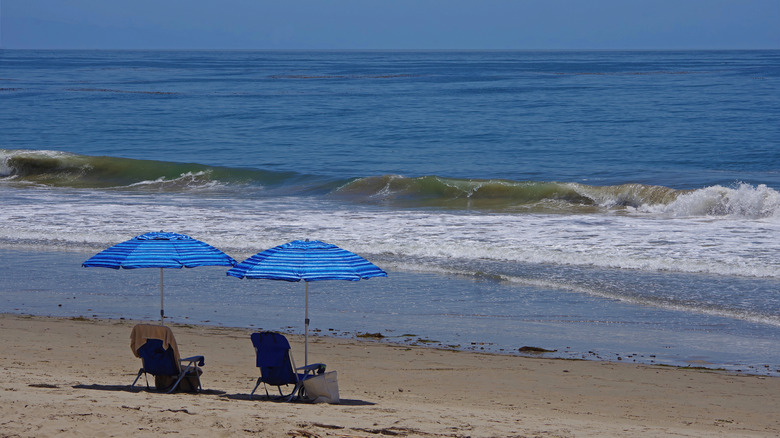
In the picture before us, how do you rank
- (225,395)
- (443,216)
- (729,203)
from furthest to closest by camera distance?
(443,216)
(729,203)
(225,395)

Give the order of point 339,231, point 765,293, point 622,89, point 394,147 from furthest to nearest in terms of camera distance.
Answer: point 622,89 → point 394,147 → point 339,231 → point 765,293

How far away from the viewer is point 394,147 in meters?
32.4

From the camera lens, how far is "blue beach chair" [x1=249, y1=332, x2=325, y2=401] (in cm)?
688

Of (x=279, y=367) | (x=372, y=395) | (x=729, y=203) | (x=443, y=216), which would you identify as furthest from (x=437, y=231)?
(x=279, y=367)

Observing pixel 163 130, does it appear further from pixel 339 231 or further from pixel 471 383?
pixel 471 383

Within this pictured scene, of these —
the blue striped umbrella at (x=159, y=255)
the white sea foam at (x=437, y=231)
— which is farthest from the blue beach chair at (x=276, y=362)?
the white sea foam at (x=437, y=231)

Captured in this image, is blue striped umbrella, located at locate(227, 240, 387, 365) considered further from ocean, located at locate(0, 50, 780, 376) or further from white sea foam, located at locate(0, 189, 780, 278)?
white sea foam, located at locate(0, 189, 780, 278)

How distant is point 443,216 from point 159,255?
11.9 m

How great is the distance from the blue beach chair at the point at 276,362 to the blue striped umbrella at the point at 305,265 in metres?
0.59

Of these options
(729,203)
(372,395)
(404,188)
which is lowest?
(372,395)

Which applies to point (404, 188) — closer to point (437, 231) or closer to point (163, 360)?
point (437, 231)

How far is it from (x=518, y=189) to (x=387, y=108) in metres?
25.9

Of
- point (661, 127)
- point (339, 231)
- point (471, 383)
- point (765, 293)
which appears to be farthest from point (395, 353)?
point (661, 127)

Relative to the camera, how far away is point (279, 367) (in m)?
6.91
